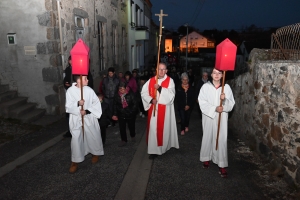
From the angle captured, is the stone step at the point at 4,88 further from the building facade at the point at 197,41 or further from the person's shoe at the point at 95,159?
the building facade at the point at 197,41

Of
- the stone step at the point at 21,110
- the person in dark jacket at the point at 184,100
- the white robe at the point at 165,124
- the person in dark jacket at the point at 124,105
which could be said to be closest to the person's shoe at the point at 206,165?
the white robe at the point at 165,124

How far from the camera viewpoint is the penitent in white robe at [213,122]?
454cm

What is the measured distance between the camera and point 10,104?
7547mm

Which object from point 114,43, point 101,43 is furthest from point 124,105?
point 114,43

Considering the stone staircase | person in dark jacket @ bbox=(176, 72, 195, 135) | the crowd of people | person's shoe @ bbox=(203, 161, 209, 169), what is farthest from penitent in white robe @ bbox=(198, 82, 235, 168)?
the stone staircase

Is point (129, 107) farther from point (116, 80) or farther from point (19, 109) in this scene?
point (19, 109)

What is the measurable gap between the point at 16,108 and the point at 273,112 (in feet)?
22.8

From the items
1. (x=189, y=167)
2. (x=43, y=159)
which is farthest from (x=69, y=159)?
(x=189, y=167)

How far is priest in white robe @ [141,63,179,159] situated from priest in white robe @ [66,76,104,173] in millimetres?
1068

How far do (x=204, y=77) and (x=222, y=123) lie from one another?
3978mm

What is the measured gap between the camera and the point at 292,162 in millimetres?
4086

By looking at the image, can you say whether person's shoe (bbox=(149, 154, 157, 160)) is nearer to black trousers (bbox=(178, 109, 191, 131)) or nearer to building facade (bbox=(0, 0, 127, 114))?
black trousers (bbox=(178, 109, 191, 131))

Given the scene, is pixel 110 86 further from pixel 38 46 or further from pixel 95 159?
pixel 95 159

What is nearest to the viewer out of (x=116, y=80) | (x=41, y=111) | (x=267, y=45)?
(x=116, y=80)
